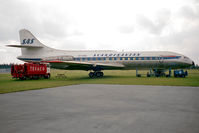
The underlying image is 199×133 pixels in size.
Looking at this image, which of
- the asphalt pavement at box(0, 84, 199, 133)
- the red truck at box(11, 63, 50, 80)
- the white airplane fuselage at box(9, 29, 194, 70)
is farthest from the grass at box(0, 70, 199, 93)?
the asphalt pavement at box(0, 84, 199, 133)

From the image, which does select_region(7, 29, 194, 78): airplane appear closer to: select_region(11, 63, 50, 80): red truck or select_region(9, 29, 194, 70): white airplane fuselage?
select_region(9, 29, 194, 70): white airplane fuselage

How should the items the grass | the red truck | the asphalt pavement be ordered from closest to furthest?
the asphalt pavement < the grass < the red truck

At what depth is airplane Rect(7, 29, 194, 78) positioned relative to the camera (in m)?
22.5

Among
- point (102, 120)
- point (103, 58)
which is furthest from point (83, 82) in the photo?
point (102, 120)

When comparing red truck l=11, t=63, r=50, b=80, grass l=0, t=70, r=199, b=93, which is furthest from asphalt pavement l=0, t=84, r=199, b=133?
red truck l=11, t=63, r=50, b=80

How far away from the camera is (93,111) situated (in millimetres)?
5086

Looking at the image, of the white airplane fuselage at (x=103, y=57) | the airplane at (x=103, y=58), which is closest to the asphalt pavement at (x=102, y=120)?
the white airplane fuselage at (x=103, y=57)

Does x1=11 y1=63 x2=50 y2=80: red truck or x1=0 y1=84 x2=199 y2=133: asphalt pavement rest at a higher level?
x1=11 y1=63 x2=50 y2=80: red truck

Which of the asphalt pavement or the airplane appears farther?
the airplane

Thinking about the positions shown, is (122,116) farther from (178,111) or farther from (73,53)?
(73,53)

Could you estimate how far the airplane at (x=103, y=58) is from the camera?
22.5 m

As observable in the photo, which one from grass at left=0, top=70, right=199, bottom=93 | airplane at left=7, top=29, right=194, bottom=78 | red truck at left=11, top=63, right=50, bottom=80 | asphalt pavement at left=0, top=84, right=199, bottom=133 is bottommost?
grass at left=0, top=70, right=199, bottom=93

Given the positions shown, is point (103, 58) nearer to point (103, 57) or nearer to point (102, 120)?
point (103, 57)

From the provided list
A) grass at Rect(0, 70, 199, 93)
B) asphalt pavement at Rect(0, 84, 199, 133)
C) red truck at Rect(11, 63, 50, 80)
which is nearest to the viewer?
asphalt pavement at Rect(0, 84, 199, 133)
